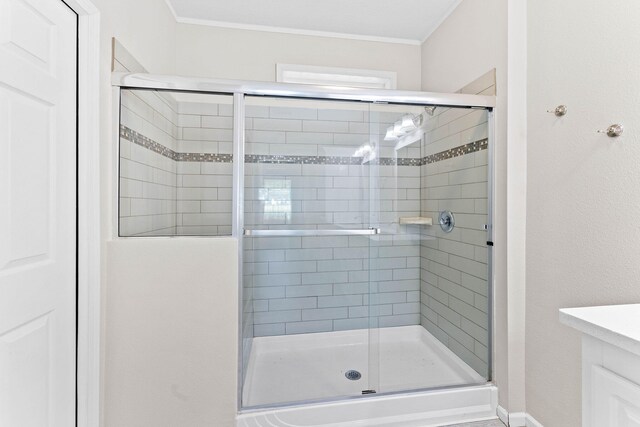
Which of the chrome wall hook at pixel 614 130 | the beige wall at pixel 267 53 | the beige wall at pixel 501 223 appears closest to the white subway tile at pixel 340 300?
the beige wall at pixel 501 223

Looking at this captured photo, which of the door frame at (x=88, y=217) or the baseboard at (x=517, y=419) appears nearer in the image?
the door frame at (x=88, y=217)

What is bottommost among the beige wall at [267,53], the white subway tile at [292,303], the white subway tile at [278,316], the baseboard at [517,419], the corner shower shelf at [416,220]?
the baseboard at [517,419]

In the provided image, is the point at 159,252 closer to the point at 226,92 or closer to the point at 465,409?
the point at 226,92

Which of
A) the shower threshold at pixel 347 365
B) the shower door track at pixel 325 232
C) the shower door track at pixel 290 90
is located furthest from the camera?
the shower door track at pixel 325 232

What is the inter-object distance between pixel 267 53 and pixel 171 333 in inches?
84.3

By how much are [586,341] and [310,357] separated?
1.80 meters

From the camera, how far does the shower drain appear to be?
2.00 metres

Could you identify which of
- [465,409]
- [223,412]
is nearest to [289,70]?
[223,412]

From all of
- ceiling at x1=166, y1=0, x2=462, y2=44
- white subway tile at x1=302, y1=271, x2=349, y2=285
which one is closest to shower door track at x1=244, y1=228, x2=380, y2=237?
white subway tile at x1=302, y1=271, x2=349, y2=285

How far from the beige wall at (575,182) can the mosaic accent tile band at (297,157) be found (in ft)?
1.41

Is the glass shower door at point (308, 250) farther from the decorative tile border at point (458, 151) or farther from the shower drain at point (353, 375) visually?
the decorative tile border at point (458, 151)

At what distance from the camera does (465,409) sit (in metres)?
1.82

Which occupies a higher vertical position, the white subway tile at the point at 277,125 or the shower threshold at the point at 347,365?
the white subway tile at the point at 277,125

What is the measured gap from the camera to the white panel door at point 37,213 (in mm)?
1037
